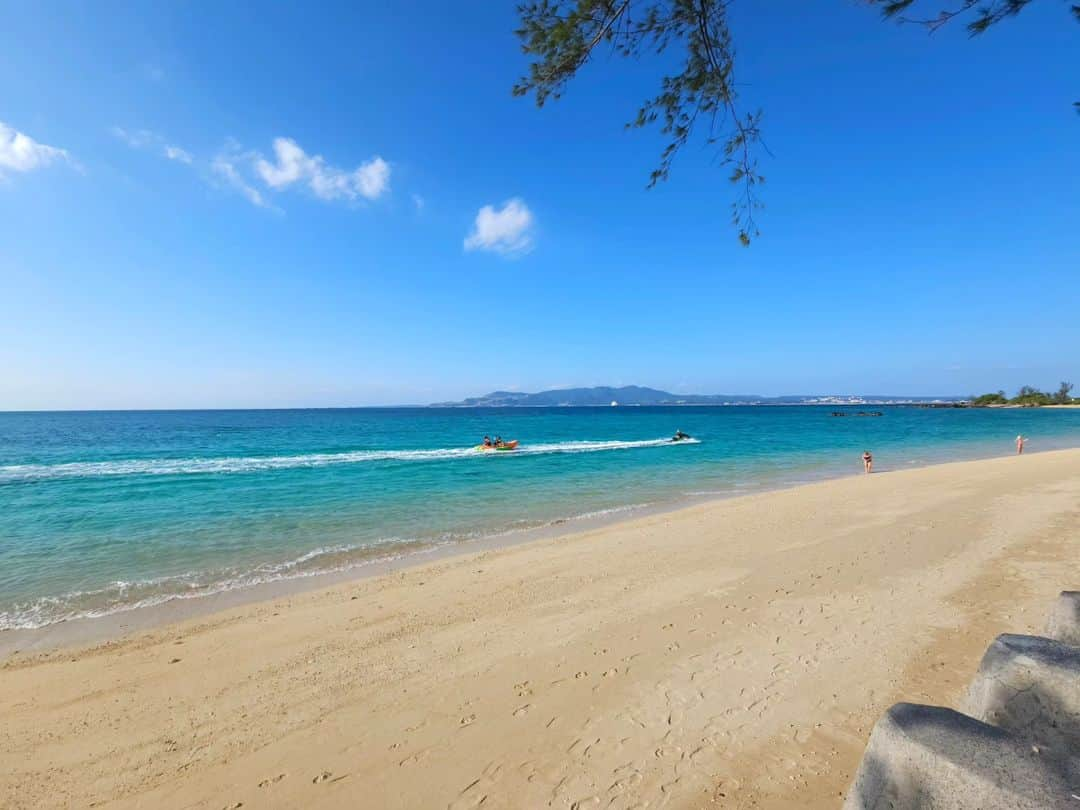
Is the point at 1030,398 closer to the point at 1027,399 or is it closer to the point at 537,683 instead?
the point at 1027,399

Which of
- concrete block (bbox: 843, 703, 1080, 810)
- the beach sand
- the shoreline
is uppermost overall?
concrete block (bbox: 843, 703, 1080, 810)

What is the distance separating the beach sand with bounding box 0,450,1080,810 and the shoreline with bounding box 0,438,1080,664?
0.38 metres

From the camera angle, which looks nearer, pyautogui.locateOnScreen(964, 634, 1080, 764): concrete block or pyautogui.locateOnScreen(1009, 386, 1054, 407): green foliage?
pyautogui.locateOnScreen(964, 634, 1080, 764): concrete block

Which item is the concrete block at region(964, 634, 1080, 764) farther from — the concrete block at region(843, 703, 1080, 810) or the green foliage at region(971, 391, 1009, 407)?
the green foliage at region(971, 391, 1009, 407)

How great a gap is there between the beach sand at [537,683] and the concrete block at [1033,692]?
1.49 metres

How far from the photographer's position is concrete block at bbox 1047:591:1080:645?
8.94 ft

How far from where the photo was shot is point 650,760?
361 cm

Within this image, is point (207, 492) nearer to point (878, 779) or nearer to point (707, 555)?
point (707, 555)

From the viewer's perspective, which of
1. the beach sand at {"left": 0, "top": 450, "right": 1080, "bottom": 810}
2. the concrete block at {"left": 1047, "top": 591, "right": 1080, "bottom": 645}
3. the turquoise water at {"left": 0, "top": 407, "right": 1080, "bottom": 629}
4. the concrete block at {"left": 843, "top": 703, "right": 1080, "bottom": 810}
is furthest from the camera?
the turquoise water at {"left": 0, "top": 407, "right": 1080, "bottom": 629}

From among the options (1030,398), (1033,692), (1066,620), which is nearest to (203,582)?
(1033,692)

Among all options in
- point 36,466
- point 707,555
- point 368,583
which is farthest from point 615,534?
point 36,466

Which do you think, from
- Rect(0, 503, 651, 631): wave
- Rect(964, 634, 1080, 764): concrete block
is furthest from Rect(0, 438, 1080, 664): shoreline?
Rect(964, 634, 1080, 764): concrete block

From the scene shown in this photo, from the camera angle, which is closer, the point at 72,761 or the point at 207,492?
the point at 72,761

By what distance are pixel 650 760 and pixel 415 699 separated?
225 centimetres
